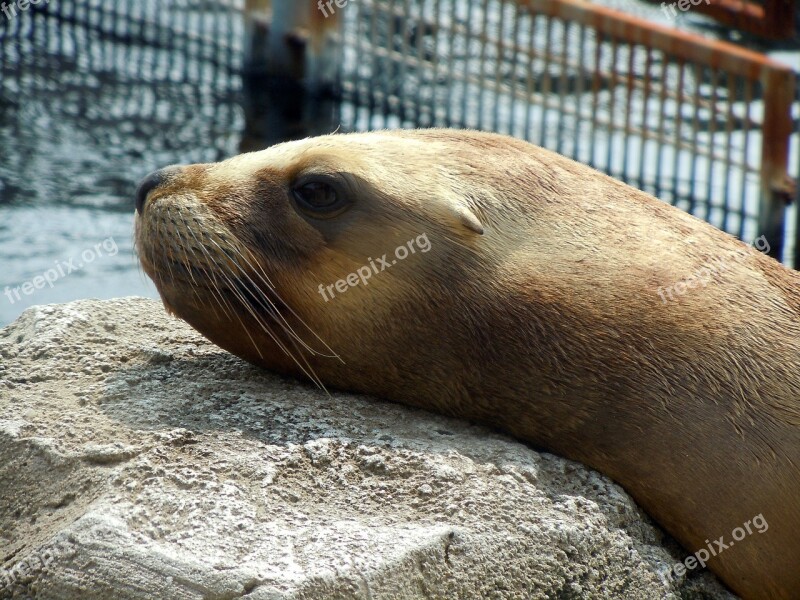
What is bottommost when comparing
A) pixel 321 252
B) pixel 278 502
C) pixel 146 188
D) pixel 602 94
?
pixel 278 502

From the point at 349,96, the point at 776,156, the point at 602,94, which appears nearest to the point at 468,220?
the point at 776,156

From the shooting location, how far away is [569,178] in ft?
15.0

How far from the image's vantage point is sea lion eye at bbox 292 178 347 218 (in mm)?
4266

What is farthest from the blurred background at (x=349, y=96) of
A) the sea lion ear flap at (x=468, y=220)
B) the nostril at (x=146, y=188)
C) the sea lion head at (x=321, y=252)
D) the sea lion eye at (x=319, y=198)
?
the sea lion ear flap at (x=468, y=220)

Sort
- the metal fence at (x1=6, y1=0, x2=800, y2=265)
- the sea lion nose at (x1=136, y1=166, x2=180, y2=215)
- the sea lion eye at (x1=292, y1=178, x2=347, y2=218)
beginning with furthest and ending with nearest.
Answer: the metal fence at (x1=6, y1=0, x2=800, y2=265) < the sea lion nose at (x1=136, y1=166, x2=180, y2=215) < the sea lion eye at (x1=292, y1=178, x2=347, y2=218)

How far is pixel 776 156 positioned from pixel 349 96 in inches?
144

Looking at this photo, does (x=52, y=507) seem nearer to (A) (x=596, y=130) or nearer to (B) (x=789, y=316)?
(B) (x=789, y=316)

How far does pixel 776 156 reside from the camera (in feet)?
26.9

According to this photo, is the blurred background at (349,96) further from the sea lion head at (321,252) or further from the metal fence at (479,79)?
the sea lion head at (321,252)

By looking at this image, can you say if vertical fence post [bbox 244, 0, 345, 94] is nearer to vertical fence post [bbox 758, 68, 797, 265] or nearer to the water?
the water

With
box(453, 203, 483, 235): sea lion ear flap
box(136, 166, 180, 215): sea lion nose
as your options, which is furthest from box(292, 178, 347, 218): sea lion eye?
box(136, 166, 180, 215): sea lion nose

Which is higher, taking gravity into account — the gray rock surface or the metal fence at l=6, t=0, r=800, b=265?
the metal fence at l=6, t=0, r=800, b=265

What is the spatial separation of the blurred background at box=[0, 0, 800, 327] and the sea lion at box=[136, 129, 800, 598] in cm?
331

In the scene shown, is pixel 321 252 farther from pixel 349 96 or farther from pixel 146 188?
pixel 349 96
